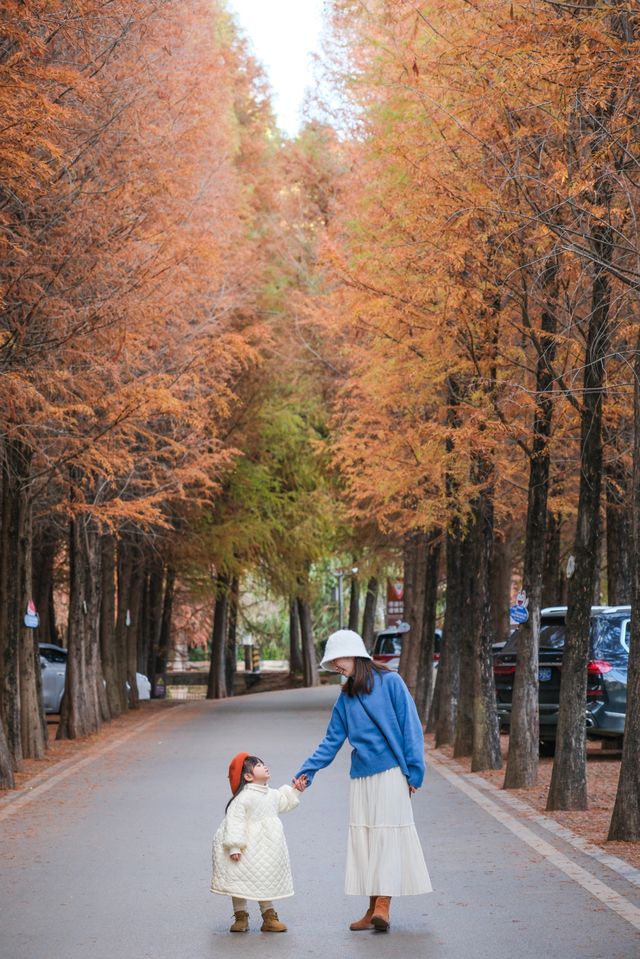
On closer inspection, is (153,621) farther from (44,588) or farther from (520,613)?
(520,613)

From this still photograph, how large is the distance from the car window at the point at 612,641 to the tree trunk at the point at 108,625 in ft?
46.5

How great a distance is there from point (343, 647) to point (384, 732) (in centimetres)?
51

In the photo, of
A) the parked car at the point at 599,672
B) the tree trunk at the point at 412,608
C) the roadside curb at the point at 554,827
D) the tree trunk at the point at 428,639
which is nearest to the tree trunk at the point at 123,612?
the tree trunk at the point at 412,608

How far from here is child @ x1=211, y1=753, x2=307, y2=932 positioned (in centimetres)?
822

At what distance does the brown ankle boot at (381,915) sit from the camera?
8.08m

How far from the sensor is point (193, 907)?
352 inches

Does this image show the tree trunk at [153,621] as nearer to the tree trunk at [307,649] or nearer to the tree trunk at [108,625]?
the tree trunk at [307,649]

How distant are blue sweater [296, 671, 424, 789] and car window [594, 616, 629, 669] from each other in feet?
35.6

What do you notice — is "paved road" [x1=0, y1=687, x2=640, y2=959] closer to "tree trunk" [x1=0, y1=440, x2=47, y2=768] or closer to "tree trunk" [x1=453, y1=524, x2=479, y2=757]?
"tree trunk" [x1=0, y1=440, x2=47, y2=768]

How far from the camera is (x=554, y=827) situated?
497 inches

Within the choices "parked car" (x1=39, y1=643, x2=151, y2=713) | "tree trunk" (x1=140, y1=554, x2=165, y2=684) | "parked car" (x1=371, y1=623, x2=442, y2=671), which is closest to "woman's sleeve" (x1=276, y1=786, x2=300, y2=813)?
"parked car" (x1=39, y1=643, x2=151, y2=713)

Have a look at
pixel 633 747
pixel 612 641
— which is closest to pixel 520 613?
pixel 612 641

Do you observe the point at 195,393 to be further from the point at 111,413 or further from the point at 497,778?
the point at 497,778

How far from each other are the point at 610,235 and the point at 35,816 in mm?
7415
